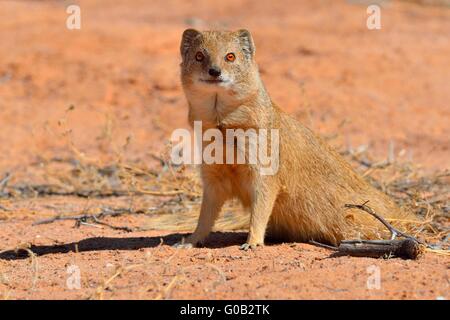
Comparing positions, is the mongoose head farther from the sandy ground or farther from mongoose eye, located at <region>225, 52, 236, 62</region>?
the sandy ground

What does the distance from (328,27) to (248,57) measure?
8.62 metres

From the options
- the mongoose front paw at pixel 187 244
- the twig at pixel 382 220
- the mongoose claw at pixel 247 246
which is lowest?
the mongoose front paw at pixel 187 244

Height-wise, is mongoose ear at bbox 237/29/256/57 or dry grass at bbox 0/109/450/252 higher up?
mongoose ear at bbox 237/29/256/57

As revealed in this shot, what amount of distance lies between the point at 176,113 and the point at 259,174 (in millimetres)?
5028

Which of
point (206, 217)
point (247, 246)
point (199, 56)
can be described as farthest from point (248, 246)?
point (199, 56)

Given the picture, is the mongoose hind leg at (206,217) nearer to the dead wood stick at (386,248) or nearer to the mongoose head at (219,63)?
the mongoose head at (219,63)

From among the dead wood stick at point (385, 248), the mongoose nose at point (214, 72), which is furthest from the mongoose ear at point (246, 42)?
the dead wood stick at point (385, 248)

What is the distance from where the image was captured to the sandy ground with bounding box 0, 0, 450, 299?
13.8 ft

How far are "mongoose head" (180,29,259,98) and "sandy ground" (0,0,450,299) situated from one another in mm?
1106

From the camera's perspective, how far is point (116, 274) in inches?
161

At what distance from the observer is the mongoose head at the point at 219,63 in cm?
485

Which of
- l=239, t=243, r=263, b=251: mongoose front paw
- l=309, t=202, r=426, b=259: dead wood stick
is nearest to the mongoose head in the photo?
l=239, t=243, r=263, b=251: mongoose front paw

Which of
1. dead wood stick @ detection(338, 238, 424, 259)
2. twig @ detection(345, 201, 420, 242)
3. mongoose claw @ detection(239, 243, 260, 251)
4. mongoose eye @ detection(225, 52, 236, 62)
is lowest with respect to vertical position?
mongoose claw @ detection(239, 243, 260, 251)

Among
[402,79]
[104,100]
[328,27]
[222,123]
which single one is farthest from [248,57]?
[328,27]
